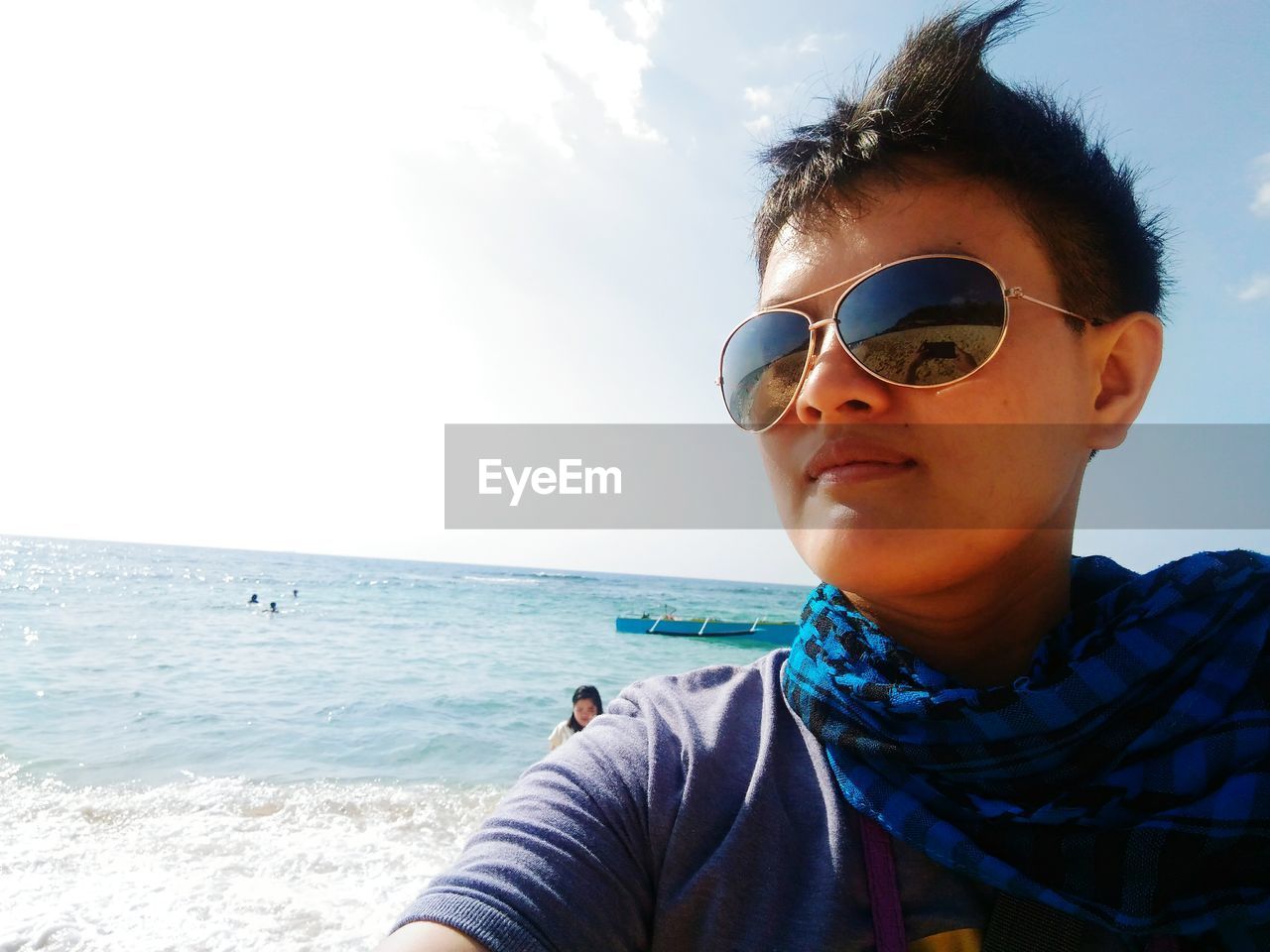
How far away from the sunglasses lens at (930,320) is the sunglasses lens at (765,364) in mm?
134

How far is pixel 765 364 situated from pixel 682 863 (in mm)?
896

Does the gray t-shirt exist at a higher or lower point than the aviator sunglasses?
lower

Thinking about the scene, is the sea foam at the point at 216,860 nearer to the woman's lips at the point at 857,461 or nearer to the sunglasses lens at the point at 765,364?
the sunglasses lens at the point at 765,364

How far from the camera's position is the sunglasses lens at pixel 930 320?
3.59ft

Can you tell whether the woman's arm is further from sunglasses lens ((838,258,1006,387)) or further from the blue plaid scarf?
sunglasses lens ((838,258,1006,387))

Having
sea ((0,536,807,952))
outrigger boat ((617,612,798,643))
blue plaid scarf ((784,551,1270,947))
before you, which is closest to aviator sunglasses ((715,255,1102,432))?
blue plaid scarf ((784,551,1270,947))

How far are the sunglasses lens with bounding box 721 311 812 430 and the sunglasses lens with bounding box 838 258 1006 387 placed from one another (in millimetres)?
134

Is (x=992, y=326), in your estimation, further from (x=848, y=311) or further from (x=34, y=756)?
(x=34, y=756)

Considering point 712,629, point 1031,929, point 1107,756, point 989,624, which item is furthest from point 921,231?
point 712,629

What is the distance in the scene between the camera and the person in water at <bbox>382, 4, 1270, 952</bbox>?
92 cm

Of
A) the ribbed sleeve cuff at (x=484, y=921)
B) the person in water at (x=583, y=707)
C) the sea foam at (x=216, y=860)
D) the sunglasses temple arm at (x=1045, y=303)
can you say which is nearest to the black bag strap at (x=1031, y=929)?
the ribbed sleeve cuff at (x=484, y=921)

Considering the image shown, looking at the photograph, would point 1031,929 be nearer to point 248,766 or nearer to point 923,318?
point 923,318

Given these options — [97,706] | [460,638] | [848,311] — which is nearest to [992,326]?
[848,311]

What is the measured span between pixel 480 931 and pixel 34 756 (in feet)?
36.8
